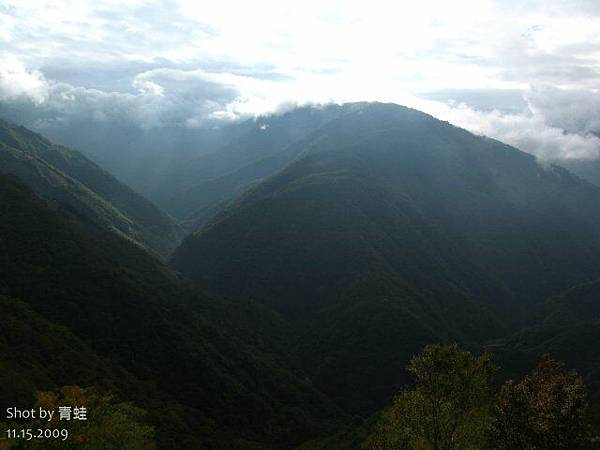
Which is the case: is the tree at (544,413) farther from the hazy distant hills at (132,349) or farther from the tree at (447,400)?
the hazy distant hills at (132,349)

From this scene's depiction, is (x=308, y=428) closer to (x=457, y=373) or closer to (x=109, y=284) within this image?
(x=109, y=284)

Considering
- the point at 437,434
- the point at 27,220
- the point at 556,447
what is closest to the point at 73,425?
the point at 437,434

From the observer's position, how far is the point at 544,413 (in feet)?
108

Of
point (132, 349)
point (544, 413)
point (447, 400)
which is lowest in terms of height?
point (132, 349)

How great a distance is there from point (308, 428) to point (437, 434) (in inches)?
4933

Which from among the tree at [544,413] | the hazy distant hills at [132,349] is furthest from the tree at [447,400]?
the hazy distant hills at [132,349]

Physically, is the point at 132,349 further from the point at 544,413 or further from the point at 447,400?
the point at 544,413

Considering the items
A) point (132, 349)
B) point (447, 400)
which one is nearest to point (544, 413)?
point (447, 400)

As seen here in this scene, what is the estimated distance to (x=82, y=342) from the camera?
13138 cm

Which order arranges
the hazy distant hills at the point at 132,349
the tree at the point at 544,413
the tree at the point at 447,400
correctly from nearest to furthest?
1. the tree at the point at 544,413
2. the tree at the point at 447,400
3. the hazy distant hills at the point at 132,349

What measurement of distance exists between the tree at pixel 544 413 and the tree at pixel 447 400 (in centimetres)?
394

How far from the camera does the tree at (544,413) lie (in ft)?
107

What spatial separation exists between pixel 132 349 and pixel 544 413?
131988 millimetres

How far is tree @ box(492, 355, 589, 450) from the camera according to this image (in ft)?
107
